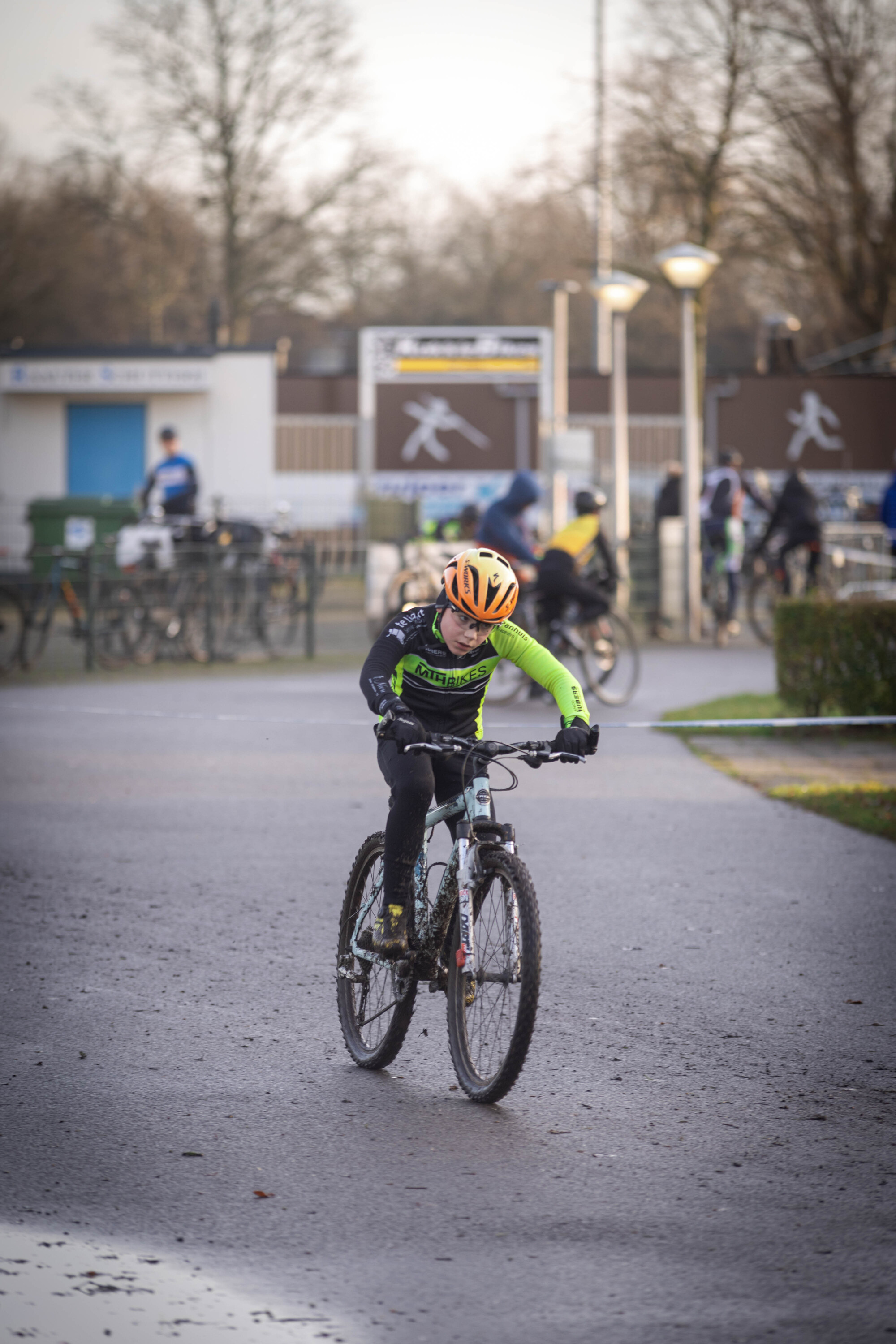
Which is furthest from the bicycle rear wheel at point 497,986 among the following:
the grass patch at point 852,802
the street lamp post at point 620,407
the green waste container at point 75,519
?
the green waste container at point 75,519

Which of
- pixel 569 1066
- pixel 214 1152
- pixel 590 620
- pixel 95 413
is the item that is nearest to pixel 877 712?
pixel 590 620

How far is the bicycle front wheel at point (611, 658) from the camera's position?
14.6 meters

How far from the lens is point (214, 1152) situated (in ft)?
14.6

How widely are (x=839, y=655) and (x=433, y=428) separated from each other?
76.4 ft

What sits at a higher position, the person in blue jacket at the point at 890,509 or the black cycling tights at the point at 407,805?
the person in blue jacket at the point at 890,509

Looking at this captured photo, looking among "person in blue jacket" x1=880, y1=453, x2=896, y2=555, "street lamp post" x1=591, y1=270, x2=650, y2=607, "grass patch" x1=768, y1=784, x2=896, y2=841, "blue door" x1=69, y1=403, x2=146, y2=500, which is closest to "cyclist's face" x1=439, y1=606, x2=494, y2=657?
"grass patch" x1=768, y1=784, x2=896, y2=841

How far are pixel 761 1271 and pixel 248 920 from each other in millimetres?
3728

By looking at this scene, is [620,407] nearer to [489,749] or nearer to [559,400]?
[559,400]

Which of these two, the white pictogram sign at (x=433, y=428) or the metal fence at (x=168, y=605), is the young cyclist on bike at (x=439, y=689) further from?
the white pictogram sign at (x=433, y=428)

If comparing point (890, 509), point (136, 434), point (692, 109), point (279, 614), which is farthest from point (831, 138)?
point (279, 614)

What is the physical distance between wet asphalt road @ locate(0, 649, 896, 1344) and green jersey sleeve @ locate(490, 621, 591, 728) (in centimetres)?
107

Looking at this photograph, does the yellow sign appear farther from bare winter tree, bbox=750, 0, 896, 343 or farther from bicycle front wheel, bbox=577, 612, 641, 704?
bicycle front wheel, bbox=577, 612, 641, 704

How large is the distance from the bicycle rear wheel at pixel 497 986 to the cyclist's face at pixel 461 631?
607 millimetres

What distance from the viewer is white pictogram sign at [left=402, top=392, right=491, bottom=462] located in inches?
1378
